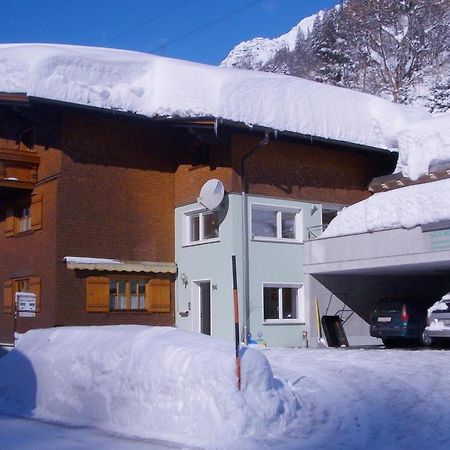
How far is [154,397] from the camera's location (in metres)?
11.0

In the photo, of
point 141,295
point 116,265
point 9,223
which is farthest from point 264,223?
point 9,223

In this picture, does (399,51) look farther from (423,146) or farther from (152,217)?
(152,217)

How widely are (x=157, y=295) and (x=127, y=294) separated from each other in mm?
1014

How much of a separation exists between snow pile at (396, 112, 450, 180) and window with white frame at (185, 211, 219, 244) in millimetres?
Result: 6312

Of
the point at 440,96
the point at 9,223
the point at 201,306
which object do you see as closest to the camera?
the point at 201,306

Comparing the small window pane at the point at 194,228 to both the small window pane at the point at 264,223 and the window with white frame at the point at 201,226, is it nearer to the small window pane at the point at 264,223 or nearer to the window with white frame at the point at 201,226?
the window with white frame at the point at 201,226

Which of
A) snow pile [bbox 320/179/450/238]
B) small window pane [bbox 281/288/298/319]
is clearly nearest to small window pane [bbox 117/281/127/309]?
small window pane [bbox 281/288/298/319]

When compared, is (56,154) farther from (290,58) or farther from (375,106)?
(290,58)

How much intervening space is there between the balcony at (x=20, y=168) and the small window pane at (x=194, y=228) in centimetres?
503

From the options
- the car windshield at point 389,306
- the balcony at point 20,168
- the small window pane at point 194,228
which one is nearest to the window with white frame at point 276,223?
the small window pane at point 194,228

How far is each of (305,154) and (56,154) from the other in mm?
7912

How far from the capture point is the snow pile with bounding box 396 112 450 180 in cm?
2453

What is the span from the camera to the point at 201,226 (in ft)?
80.6

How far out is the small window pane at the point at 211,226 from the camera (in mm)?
24109
